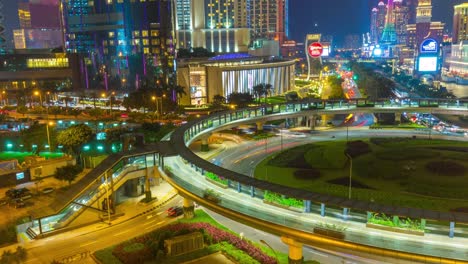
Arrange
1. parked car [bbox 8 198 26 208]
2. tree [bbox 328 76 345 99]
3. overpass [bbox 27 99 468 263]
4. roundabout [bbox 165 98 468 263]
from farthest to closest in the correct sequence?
tree [bbox 328 76 345 99] < parked car [bbox 8 198 26 208] < overpass [bbox 27 99 468 263] < roundabout [bbox 165 98 468 263]

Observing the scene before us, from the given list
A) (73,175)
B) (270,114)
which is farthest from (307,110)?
(73,175)

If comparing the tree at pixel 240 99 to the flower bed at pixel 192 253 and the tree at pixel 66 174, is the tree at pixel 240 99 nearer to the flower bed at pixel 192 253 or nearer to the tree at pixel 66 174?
the tree at pixel 66 174

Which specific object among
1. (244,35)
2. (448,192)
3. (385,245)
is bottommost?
(448,192)

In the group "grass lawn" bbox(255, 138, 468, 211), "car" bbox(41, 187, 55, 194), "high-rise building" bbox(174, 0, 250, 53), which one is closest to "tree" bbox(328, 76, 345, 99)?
"grass lawn" bbox(255, 138, 468, 211)

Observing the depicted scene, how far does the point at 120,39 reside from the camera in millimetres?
147750

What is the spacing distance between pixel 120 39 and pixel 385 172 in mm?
118713

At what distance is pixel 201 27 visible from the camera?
195375 mm

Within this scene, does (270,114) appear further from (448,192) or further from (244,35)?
(244,35)

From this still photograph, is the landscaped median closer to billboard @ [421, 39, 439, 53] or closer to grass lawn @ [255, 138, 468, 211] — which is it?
grass lawn @ [255, 138, 468, 211]

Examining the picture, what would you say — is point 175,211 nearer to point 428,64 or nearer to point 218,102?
point 218,102

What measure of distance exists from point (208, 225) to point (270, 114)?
37906mm

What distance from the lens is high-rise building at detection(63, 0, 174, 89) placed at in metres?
142

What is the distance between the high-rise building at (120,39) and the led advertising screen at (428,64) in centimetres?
7446

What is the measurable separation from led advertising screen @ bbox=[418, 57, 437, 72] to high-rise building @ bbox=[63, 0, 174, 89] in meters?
74.5
